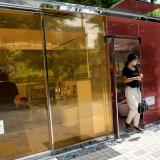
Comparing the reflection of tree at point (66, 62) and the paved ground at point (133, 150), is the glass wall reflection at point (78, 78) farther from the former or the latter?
the paved ground at point (133, 150)

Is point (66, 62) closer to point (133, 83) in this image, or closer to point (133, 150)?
point (133, 83)

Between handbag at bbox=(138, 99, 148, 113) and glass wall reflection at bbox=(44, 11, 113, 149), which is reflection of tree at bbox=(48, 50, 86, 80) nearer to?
glass wall reflection at bbox=(44, 11, 113, 149)

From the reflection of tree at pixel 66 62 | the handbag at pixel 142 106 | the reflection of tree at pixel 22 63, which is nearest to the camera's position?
the reflection of tree at pixel 66 62

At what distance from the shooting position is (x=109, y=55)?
5863 mm

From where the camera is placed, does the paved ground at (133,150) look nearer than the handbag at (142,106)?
Yes

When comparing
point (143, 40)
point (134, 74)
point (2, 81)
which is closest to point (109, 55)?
point (134, 74)

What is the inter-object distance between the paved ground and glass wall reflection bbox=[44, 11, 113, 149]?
0.53 meters

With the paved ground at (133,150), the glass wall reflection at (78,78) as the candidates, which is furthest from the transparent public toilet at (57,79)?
the paved ground at (133,150)

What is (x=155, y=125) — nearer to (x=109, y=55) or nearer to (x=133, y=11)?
(x=109, y=55)

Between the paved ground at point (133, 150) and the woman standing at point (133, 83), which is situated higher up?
the woman standing at point (133, 83)

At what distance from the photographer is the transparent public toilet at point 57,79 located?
17.3 ft

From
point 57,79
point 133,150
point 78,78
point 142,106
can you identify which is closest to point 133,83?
point 142,106

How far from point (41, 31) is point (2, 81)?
4.17 ft

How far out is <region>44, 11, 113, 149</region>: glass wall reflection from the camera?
5461 millimetres
